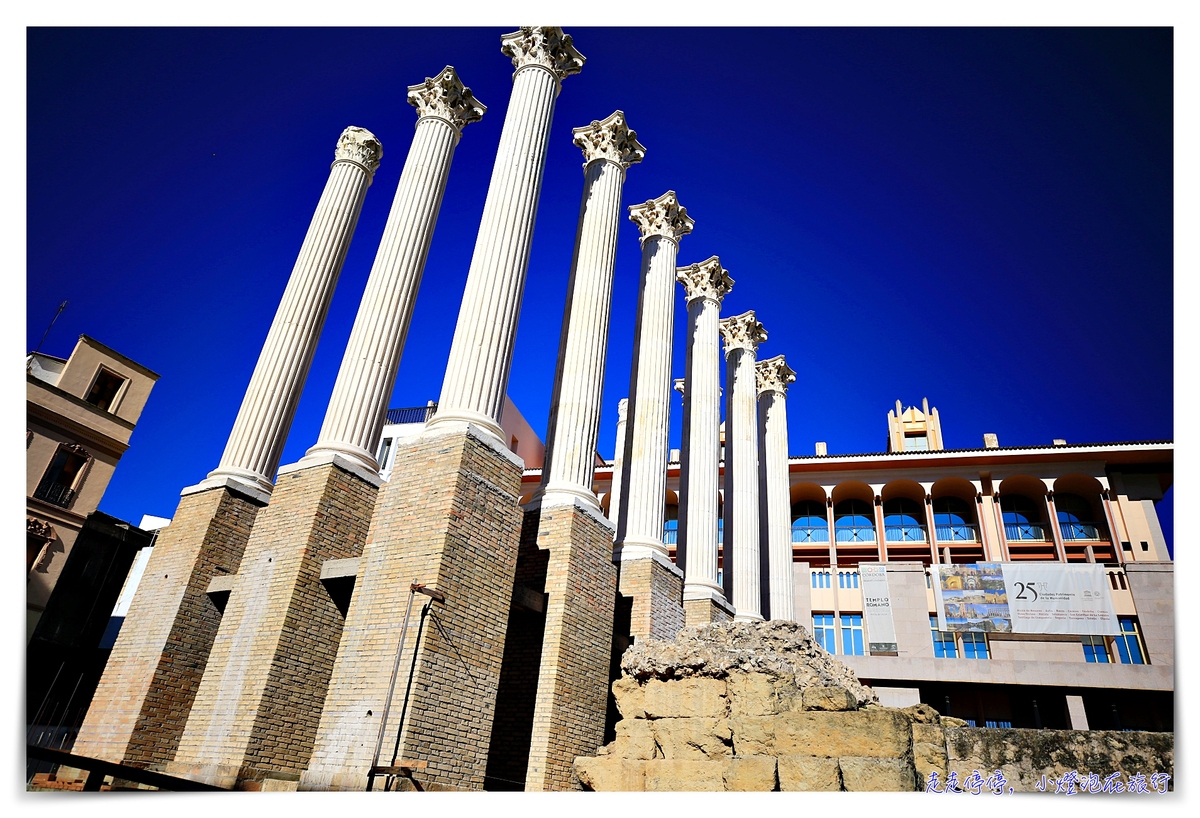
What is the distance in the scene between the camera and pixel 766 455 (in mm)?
26031

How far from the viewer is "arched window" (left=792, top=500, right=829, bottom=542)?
3841 centimetres

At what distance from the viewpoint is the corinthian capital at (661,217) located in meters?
20.8

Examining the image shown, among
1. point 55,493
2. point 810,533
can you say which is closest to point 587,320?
point 55,493

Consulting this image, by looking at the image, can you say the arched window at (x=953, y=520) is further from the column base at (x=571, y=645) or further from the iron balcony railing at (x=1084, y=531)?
the column base at (x=571, y=645)

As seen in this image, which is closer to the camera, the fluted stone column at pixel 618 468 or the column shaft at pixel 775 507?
the fluted stone column at pixel 618 468

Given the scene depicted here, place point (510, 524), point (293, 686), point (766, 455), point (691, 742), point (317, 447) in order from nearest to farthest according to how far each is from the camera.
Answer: point (691, 742) → point (293, 686) → point (510, 524) → point (317, 447) → point (766, 455)

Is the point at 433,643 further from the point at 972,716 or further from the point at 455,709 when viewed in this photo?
the point at 972,716

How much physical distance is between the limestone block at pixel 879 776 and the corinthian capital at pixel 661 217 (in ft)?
51.6

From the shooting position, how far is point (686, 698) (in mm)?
9695

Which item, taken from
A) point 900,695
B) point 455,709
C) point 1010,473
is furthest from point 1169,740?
point 1010,473

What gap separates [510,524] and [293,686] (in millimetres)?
3827

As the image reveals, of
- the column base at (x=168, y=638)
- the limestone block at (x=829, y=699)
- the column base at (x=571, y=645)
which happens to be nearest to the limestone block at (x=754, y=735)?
the limestone block at (x=829, y=699)

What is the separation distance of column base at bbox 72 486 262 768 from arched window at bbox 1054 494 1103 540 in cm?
3617

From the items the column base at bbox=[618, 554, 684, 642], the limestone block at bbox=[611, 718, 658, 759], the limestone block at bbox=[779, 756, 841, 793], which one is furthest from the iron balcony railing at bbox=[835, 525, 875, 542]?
the limestone block at bbox=[779, 756, 841, 793]
